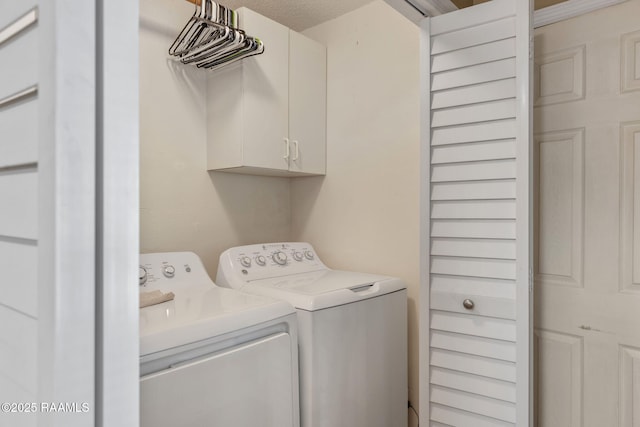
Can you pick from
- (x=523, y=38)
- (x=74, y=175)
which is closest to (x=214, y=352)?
(x=74, y=175)

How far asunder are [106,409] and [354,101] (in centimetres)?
214

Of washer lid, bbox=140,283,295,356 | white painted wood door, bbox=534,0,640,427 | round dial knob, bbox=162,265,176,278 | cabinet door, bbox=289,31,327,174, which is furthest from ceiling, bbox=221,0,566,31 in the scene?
washer lid, bbox=140,283,295,356

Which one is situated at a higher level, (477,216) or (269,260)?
(477,216)

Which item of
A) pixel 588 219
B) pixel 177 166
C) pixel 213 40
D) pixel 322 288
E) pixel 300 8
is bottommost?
pixel 322 288

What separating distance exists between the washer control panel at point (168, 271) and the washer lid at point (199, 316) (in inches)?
5.2

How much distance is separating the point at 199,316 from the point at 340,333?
2.00 feet

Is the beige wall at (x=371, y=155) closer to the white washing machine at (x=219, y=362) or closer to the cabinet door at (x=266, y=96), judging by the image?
the cabinet door at (x=266, y=96)

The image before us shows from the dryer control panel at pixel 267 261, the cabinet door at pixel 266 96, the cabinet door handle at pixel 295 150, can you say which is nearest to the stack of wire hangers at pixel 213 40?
the cabinet door at pixel 266 96

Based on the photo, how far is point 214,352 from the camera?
1178 mm

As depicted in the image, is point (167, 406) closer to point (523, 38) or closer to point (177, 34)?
point (523, 38)

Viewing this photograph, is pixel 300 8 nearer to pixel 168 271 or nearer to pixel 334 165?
pixel 334 165

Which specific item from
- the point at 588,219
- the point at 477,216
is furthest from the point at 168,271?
the point at 588,219

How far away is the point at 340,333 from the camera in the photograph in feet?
5.16

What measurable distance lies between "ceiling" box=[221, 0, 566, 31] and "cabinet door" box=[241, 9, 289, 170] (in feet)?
0.62
